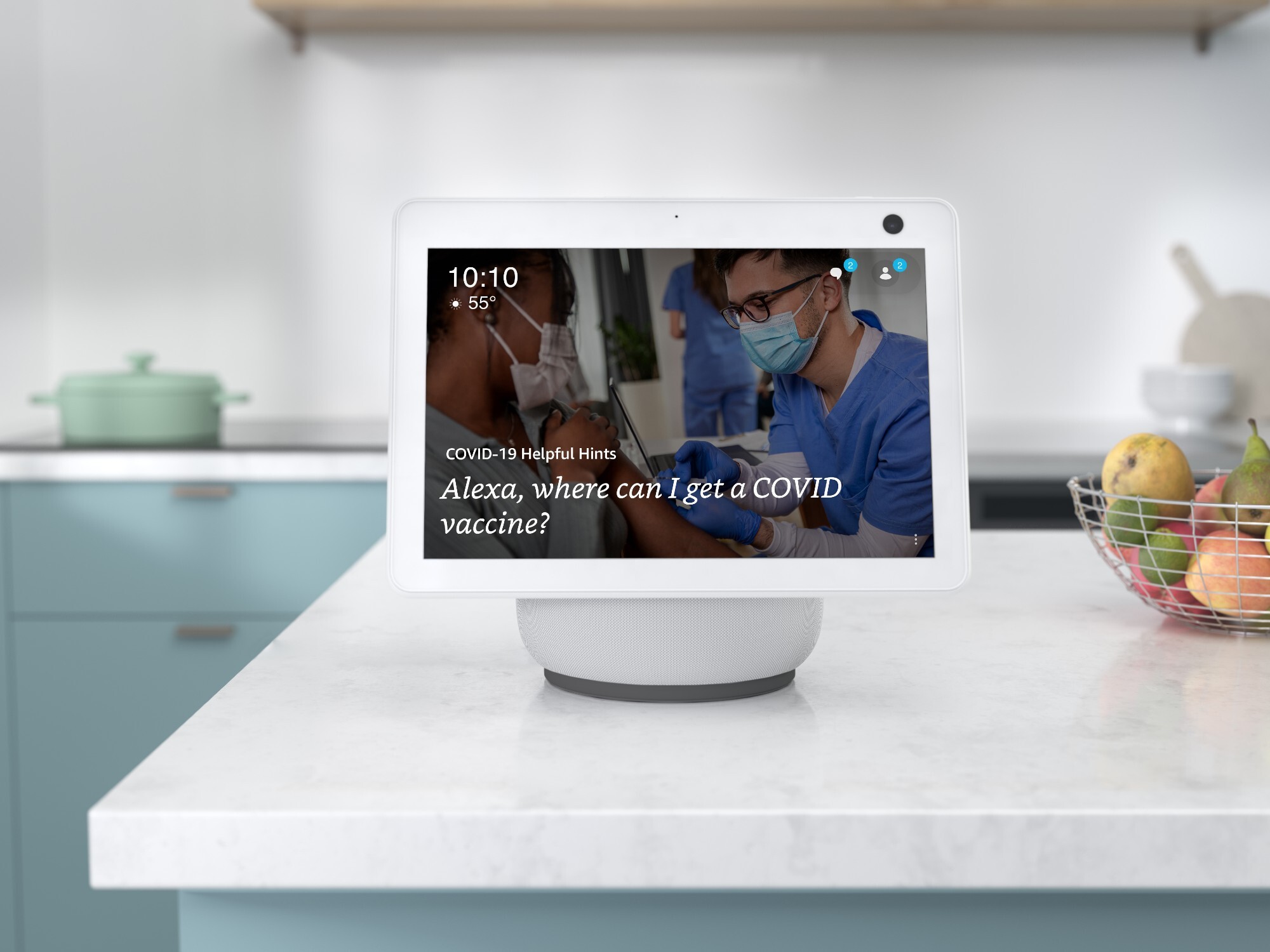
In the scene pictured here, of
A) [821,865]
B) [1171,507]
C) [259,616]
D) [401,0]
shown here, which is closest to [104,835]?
[821,865]

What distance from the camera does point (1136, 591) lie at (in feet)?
3.18

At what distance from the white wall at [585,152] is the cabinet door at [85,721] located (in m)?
0.83

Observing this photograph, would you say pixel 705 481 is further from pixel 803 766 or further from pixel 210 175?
pixel 210 175

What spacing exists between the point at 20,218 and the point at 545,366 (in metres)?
2.39

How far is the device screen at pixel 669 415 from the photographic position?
0.73 metres

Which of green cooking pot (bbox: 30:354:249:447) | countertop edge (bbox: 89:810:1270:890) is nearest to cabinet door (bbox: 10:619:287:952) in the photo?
green cooking pot (bbox: 30:354:249:447)

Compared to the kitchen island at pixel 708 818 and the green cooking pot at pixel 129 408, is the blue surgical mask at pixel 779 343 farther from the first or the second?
the green cooking pot at pixel 129 408

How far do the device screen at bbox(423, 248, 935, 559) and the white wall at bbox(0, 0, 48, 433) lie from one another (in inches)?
90.6

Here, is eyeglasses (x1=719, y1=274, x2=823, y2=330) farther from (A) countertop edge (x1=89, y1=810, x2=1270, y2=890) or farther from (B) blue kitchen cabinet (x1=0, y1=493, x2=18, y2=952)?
(B) blue kitchen cabinet (x1=0, y1=493, x2=18, y2=952)

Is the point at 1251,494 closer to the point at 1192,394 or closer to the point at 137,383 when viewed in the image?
the point at 1192,394

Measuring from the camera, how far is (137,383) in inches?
90.7

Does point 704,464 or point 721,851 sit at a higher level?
point 704,464

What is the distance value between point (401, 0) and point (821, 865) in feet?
7.44

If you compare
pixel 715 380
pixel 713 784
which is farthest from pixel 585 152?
pixel 713 784
